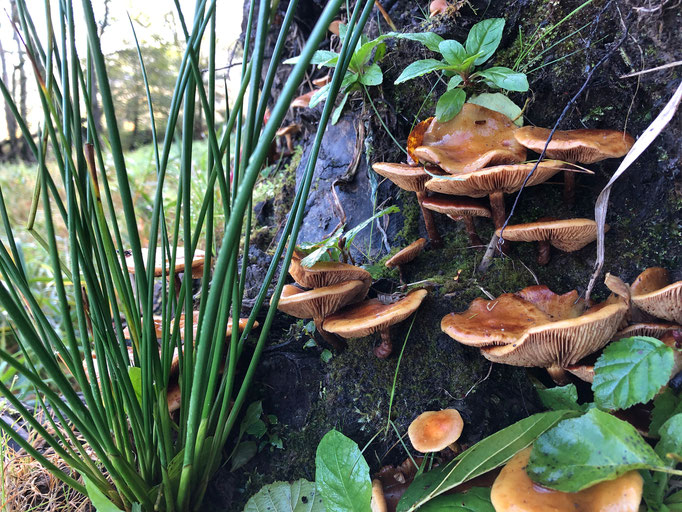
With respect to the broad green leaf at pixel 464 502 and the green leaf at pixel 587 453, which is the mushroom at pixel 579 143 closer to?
the green leaf at pixel 587 453

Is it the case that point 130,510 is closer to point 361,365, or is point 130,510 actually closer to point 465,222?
point 361,365

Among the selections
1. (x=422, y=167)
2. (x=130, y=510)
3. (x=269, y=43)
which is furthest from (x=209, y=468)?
(x=269, y=43)

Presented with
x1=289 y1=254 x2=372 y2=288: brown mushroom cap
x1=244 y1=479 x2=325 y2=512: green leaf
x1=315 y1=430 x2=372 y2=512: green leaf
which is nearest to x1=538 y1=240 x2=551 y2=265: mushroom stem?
x1=289 y1=254 x2=372 y2=288: brown mushroom cap

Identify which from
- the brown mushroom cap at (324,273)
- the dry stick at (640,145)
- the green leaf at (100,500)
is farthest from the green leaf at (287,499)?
the dry stick at (640,145)

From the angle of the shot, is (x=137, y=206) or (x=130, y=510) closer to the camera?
(x=130, y=510)

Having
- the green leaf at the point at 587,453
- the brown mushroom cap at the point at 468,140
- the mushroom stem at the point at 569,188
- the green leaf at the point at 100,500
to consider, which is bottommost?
the green leaf at the point at 100,500

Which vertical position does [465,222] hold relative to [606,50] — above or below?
below
